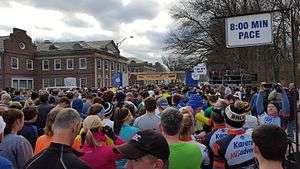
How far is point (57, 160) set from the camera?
3904mm

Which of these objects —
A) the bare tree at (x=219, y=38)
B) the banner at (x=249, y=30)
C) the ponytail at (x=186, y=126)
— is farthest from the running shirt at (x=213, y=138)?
the bare tree at (x=219, y=38)

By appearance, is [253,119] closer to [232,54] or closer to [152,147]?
[152,147]

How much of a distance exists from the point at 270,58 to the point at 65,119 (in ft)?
129

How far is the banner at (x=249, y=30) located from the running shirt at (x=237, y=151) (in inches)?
82.4

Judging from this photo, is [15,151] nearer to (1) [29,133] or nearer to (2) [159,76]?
(1) [29,133]

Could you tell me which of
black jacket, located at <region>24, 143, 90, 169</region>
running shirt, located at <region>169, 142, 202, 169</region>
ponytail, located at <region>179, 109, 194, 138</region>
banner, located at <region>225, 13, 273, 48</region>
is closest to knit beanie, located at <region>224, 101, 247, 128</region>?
ponytail, located at <region>179, 109, 194, 138</region>

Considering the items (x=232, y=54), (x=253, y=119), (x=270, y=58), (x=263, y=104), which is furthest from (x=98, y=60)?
(x=253, y=119)

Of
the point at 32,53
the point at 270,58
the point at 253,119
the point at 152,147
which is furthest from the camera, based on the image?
the point at 32,53

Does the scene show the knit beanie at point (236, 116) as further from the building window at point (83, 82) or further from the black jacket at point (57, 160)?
the building window at point (83, 82)

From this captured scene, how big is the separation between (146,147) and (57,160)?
1.02 m

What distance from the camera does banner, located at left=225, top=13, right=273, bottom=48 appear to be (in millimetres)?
7379

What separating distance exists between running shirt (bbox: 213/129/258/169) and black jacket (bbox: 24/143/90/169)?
2.20 m

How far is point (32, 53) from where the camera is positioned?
86.9 m

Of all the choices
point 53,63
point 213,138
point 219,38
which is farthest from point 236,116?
point 53,63
